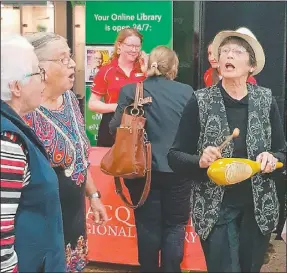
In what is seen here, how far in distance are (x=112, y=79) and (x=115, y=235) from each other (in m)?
1.06

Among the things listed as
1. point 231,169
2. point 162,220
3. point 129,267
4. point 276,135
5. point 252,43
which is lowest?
point 129,267

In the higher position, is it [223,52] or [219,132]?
[223,52]

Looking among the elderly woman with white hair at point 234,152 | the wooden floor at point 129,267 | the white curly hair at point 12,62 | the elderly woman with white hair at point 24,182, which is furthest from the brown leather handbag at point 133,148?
the white curly hair at point 12,62

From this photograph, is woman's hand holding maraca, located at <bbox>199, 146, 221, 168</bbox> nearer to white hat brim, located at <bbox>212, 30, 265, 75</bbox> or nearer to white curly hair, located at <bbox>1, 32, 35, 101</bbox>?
white hat brim, located at <bbox>212, 30, 265, 75</bbox>

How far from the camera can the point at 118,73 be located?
4.41m

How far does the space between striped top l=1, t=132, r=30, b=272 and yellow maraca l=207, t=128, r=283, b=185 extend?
1.03 m

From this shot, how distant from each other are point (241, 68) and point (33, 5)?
2.26 metres

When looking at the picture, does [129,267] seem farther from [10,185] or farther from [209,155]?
[10,185]

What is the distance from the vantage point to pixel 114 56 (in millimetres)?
4465

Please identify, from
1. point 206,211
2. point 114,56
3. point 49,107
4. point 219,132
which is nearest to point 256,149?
point 219,132

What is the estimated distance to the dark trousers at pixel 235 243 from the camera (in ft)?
9.80

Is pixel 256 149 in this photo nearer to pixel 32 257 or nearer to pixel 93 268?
pixel 32 257

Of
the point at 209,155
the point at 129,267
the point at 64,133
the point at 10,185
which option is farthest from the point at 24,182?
the point at 129,267

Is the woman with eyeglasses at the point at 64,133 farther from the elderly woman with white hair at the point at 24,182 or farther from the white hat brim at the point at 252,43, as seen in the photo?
the white hat brim at the point at 252,43
